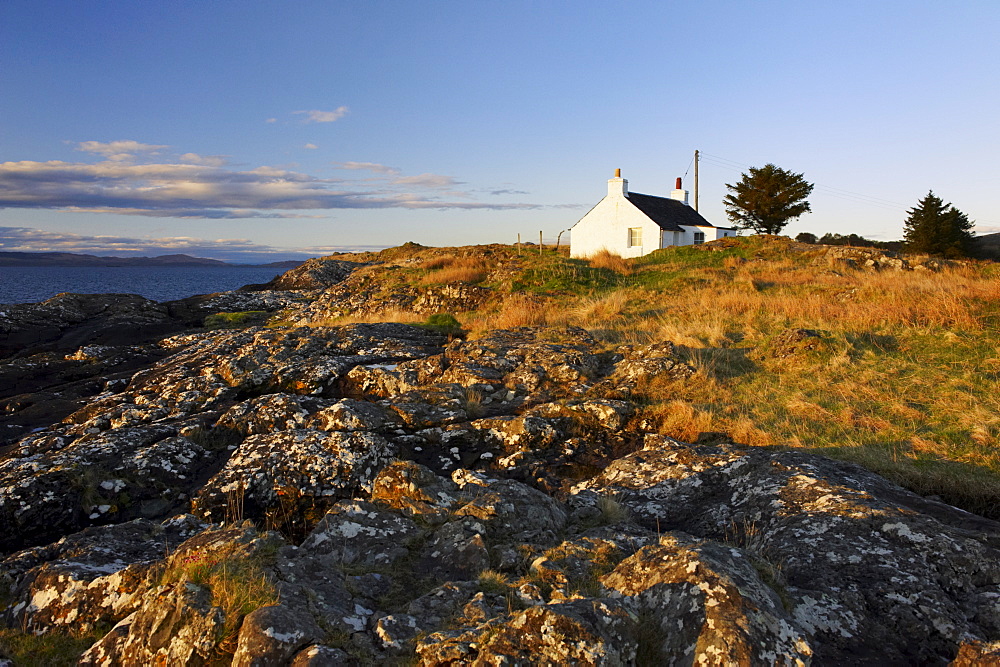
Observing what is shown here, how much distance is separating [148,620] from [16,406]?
46.0 ft

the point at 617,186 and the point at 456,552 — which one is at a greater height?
the point at 617,186

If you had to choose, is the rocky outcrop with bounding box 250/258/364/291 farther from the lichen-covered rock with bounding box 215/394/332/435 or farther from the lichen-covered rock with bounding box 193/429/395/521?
the lichen-covered rock with bounding box 193/429/395/521

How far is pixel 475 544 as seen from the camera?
16.7 feet

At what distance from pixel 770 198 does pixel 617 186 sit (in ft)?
67.0

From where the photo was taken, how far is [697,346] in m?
12.8

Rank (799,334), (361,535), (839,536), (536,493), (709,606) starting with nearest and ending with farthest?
(709,606) < (839,536) < (361,535) < (536,493) < (799,334)

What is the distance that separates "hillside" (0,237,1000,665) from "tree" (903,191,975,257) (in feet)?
143

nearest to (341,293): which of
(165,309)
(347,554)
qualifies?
(165,309)

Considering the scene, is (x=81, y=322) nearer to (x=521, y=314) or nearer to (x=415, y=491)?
(x=521, y=314)

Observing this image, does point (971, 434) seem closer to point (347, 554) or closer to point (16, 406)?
point (347, 554)

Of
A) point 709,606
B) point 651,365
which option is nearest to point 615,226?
point 651,365

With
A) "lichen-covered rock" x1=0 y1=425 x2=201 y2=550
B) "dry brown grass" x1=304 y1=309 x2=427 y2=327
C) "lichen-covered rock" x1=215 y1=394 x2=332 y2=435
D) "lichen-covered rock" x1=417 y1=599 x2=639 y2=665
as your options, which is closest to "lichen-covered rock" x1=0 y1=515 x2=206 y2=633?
"lichen-covered rock" x1=0 y1=425 x2=201 y2=550

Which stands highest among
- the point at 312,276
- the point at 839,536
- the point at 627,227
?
the point at 627,227

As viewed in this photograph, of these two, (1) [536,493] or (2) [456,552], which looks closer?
(2) [456,552]
